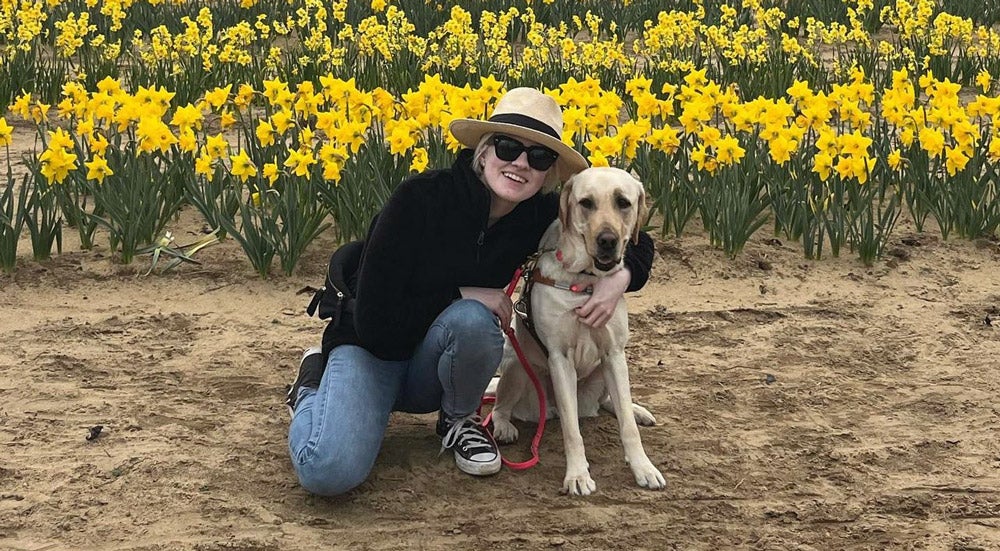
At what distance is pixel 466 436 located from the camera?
3555mm

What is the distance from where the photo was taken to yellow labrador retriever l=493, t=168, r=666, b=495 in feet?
10.8

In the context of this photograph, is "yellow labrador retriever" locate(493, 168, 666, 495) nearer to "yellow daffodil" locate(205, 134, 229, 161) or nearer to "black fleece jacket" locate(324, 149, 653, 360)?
"black fleece jacket" locate(324, 149, 653, 360)

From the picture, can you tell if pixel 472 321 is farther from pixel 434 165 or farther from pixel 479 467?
pixel 434 165

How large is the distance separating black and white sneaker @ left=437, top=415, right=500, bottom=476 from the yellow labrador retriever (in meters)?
0.24

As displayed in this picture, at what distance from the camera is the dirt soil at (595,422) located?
10.4 feet

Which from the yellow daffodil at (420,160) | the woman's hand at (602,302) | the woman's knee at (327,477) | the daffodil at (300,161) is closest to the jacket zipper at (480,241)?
the woman's hand at (602,302)

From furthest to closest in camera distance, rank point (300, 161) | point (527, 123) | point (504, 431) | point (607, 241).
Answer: point (300, 161) → point (504, 431) → point (527, 123) → point (607, 241)

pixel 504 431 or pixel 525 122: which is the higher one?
pixel 525 122

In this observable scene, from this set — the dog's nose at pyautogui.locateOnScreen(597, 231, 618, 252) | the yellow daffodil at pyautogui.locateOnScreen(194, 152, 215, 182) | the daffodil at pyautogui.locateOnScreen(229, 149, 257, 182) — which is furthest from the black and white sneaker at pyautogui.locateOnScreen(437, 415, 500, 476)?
the yellow daffodil at pyautogui.locateOnScreen(194, 152, 215, 182)

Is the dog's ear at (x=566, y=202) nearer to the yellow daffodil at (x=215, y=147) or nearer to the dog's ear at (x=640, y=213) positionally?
the dog's ear at (x=640, y=213)

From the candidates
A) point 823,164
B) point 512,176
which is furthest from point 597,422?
point 823,164

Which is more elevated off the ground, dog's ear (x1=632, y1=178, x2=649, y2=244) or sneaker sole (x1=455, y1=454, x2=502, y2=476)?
dog's ear (x1=632, y1=178, x2=649, y2=244)

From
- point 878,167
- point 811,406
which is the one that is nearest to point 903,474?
point 811,406

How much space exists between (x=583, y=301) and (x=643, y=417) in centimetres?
66
